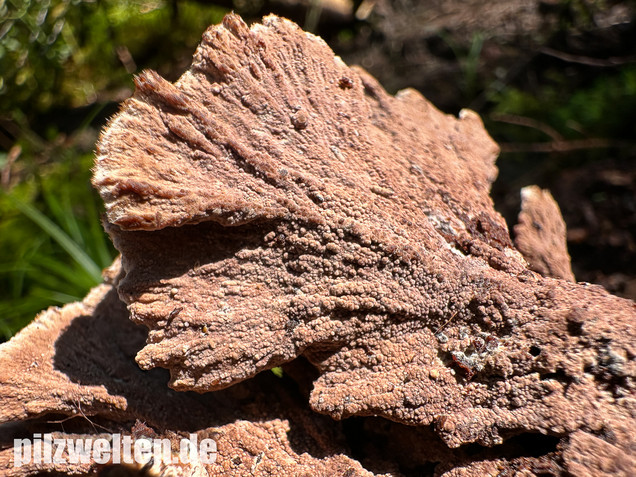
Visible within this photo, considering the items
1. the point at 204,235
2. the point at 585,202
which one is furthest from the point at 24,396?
the point at 585,202

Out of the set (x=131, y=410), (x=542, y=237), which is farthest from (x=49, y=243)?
(x=542, y=237)

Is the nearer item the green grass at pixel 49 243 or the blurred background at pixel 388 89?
the blurred background at pixel 388 89

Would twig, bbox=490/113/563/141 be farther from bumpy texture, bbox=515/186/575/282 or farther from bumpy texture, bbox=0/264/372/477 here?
bumpy texture, bbox=0/264/372/477

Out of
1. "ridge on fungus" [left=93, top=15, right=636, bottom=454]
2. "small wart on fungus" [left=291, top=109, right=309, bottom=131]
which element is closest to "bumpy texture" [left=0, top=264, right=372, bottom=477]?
"ridge on fungus" [left=93, top=15, right=636, bottom=454]

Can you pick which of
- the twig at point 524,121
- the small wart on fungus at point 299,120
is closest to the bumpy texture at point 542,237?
the small wart on fungus at point 299,120

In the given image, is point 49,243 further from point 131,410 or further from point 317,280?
point 317,280

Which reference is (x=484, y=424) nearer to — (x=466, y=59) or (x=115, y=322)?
(x=115, y=322)

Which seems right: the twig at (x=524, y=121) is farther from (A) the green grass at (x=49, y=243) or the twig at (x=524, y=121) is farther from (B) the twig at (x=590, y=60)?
(A) the green grass at (x=49, y=243)
